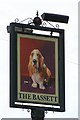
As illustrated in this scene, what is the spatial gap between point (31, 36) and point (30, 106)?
61.3 inches

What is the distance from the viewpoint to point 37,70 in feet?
43.9

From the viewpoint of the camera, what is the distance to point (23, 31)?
44.2ft

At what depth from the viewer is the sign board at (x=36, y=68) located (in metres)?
13.1

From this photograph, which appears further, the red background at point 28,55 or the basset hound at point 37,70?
the basset hound at point 37,70

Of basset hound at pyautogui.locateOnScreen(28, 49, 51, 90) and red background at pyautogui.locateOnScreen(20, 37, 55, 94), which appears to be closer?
red background at pyautogui.locateOnScreen(20, 37, 55, 94)

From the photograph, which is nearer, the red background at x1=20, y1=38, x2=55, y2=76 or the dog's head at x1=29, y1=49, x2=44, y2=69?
the red background at x1=20, y1=38, x2=55, y2=76

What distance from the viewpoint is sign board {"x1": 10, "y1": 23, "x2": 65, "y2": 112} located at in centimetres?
1307

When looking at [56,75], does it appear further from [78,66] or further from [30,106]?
[78,66]

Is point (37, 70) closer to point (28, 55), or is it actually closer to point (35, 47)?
point (28, 55)

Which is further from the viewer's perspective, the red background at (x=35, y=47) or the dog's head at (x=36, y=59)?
the dog's head at (x=36, y=59)

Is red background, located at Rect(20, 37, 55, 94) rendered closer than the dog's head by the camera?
Yes

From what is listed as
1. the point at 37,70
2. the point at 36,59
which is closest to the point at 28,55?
the point at 36,59

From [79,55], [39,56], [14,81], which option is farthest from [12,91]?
[79,55]

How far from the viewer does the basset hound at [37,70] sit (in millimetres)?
13289
